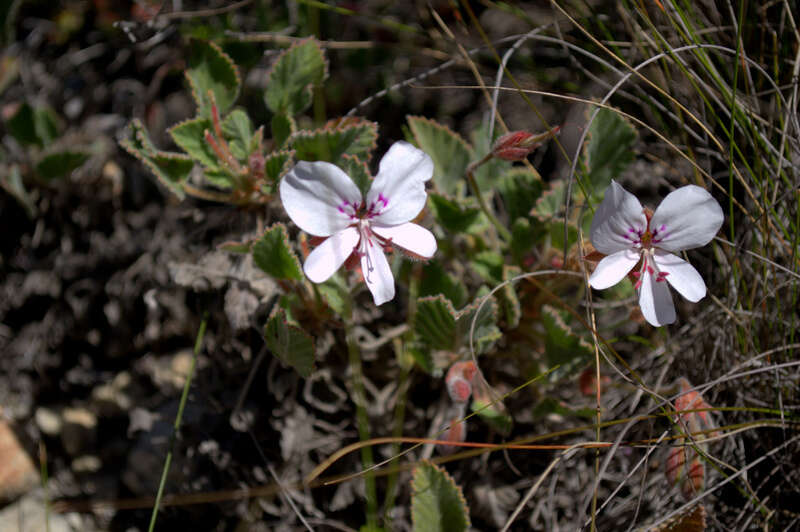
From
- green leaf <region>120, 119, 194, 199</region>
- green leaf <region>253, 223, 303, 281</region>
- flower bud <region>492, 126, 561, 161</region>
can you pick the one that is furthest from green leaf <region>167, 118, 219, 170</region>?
flower bud <region>492, 126, 561, 161</region>

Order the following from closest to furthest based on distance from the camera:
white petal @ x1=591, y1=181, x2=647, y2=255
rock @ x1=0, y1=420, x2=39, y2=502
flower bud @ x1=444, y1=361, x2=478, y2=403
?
white petal @ x1=591, y1=181, x2=647, y2=255, flower bud @ x1=444, y1=361, x2=478, y2=403, rock @ x1=0, y1=420, x2=39, y2=502

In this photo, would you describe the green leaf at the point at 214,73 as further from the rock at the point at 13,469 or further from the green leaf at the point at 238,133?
the rock at the point at 13,469

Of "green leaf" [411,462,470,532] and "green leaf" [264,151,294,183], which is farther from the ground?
"green leaf" [264,151,294,183]

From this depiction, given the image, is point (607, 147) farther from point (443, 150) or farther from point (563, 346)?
point (563, 346)

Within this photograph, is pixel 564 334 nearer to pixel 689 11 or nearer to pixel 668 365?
pixel 668 365

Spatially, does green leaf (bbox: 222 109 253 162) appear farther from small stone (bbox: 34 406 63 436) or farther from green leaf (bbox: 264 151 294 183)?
small stone (bbox: 34 406 63 436)

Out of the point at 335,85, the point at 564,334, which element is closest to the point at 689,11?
the point at 564,334
